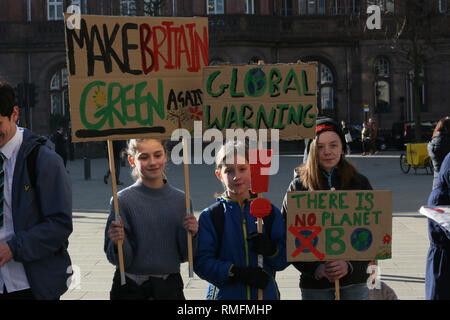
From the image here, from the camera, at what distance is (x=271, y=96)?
14.7ft

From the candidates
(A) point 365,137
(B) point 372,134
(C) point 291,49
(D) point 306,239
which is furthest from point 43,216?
(C) point 291,49

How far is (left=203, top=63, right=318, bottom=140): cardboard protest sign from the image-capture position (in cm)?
446

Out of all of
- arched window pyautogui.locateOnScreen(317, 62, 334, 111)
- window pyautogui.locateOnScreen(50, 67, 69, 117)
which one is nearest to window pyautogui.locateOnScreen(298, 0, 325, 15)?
arched window pyautogui.locateOnScreen(317, 62, 334, 111)

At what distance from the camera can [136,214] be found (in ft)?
14.1

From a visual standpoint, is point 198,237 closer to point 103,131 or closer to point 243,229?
point 243,229

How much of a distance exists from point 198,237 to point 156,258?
27 centimetres

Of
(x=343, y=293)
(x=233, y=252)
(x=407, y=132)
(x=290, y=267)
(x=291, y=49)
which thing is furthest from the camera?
(x=291, y=49)

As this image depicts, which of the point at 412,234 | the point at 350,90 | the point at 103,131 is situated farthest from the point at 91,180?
the point at 350,90

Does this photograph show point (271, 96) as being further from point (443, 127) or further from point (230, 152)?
point (443, 127)

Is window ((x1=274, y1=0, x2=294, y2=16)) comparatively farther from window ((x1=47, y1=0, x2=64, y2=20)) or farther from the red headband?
the red headband

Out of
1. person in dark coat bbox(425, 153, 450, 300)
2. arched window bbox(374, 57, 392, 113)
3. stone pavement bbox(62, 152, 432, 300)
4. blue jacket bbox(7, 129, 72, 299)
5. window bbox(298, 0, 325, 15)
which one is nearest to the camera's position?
blue jacket bbox(7, 129, 72, 299)

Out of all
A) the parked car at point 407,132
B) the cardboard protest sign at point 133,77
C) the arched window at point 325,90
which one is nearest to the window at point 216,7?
the arched window at point 325,90

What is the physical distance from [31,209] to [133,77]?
1.11 metres

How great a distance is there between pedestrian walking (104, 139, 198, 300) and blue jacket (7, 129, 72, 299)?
15.6 inches
